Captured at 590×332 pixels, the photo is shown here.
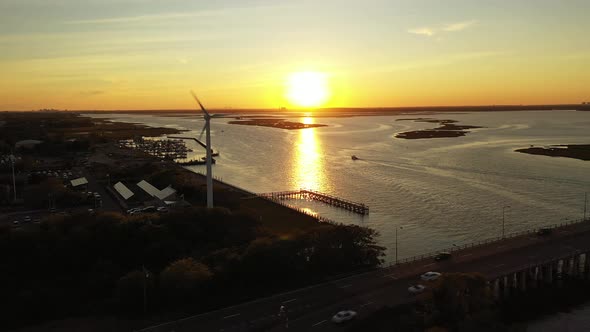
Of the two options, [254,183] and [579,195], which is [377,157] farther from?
[579,195]

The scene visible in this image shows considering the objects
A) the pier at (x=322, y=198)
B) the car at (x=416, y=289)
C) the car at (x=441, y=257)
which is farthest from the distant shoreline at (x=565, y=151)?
the car at (x=416, y=289)

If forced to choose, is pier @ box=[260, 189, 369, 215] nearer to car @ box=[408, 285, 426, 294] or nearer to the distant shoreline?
car @ box=[408, 285, 426, 294]

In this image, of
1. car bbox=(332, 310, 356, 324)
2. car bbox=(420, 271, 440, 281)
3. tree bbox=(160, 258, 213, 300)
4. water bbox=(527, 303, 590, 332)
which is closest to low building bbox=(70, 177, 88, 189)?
tree bbox=(160, 258, 213, 300)

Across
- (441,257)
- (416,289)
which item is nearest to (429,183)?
(441,257)

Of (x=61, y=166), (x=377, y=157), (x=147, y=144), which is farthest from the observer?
(x=147, y=144)

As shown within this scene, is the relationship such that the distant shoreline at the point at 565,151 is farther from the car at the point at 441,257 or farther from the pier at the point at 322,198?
the car at the point at 441,257

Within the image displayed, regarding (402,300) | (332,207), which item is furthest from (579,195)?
(402,300)
